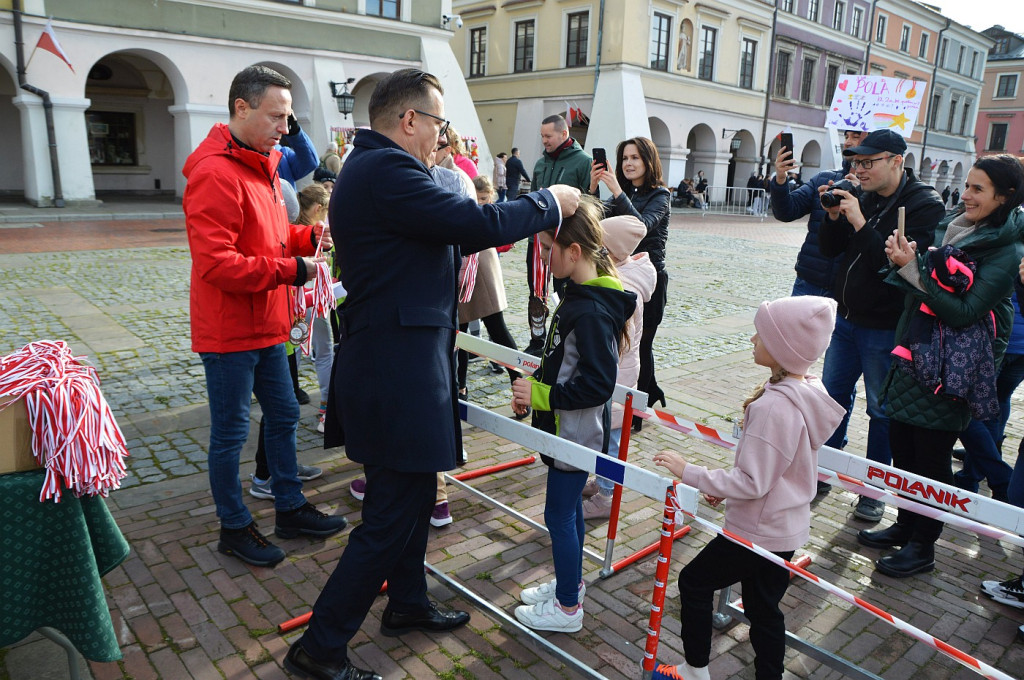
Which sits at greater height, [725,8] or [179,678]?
[725,8]

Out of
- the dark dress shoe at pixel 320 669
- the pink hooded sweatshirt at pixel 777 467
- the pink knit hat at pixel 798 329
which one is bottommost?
the dark dress shoe at pixel 320 669

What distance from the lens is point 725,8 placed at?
32844 millimetres

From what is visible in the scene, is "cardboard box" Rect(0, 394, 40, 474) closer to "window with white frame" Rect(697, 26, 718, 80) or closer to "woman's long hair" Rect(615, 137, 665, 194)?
"woman's long hair" Rect(615, 137, 665, 194)

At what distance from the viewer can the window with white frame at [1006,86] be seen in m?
60.8

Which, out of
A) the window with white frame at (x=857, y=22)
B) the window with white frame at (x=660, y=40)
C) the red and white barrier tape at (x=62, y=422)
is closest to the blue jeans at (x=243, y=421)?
the red and white barrier tape at (x=62, y=422)

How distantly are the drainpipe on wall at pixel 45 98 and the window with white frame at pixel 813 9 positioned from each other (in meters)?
34.7

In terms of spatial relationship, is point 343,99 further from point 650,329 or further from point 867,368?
point 867,368

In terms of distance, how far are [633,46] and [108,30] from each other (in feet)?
61.7

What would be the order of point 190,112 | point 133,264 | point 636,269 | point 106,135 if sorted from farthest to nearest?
1. point 106,135
2. point 190,112
3. point 133,264
4. point 636,269

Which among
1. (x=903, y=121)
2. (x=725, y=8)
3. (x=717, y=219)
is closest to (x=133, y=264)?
(x=903, y=121)

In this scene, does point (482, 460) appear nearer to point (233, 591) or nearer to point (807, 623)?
point (233, 591)

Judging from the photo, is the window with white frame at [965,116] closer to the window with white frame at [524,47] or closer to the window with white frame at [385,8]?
the window with white frame at [524,47]

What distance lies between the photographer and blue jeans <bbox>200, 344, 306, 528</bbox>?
10.9ft

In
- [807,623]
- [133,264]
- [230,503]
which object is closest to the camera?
[807,623]
